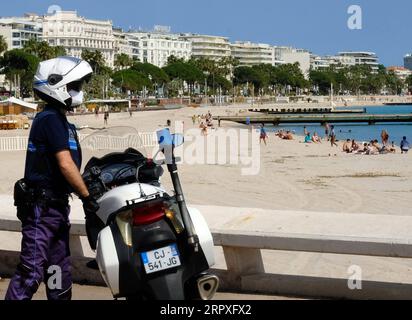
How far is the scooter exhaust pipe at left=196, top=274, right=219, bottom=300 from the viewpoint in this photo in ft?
14.3

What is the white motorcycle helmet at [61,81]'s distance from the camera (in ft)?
16.1

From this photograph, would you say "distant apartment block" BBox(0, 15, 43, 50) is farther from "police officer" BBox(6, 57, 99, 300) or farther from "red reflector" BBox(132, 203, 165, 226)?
"red reflector" BBox(132, 203, 165, 226)

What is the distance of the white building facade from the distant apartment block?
2.58 m

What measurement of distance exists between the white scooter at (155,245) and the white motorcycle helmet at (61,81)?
29.7 inches

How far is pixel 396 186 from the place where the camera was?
20.7m

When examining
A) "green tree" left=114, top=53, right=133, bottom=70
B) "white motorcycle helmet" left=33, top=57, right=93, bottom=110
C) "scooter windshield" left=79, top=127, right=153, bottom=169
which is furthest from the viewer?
"green tree" left=114, top=53, right=133, bottom=70

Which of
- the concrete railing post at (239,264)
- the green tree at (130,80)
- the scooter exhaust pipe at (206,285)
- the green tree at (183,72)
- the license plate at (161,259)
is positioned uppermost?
the green tree at (183,72)

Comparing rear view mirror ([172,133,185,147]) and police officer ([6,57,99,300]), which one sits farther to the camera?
police officer ([6,57,99,300])

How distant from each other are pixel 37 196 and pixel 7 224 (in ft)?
5.17

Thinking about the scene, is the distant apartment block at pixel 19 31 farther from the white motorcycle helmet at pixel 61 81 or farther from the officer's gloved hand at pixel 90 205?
the officer's gloved hand at pixel 90 205

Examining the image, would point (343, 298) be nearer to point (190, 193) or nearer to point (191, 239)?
point (191, 239)

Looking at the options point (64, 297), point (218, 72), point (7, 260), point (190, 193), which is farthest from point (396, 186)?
point (218, 72)

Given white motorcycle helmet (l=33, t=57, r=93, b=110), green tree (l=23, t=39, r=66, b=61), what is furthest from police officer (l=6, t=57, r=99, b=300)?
green tree (l=23, t=39, r=66, b=61)

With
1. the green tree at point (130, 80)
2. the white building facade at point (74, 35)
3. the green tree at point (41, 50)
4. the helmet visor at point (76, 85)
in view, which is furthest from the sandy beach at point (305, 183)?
the white building facade at point (74, 35)
